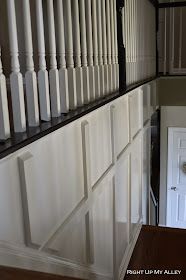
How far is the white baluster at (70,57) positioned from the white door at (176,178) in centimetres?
407

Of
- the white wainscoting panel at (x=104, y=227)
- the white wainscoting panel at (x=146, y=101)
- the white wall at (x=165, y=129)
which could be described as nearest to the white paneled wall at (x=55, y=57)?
the white wainscoting panel at (x=104, y=227)

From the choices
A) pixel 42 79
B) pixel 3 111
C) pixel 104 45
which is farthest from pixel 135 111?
pixel 3 111

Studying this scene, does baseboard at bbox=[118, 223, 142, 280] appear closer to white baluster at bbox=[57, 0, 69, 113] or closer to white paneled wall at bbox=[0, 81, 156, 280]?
white paneled wall at bbox=[0, 81, 156, 280]

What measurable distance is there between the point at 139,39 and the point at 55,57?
2.47 metres

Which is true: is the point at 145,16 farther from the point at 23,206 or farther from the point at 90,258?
the point at 23,206

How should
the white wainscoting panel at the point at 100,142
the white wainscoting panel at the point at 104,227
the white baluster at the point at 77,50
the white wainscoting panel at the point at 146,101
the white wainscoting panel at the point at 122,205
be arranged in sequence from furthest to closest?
the white wainscoting panel at the point at 146,101 < the white wainscoting panel at the point at 122,205 < the white wainscoting panel at the point at 104,227 < the white wainscoting panel at the point at 100,142 < the white baluster at the point at 77,50

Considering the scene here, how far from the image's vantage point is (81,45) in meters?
2.05

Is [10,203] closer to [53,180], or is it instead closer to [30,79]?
[53,180]

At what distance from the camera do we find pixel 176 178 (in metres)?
5.88

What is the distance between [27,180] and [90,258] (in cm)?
110

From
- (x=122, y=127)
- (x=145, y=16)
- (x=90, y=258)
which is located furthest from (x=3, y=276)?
(x=145, y=16)

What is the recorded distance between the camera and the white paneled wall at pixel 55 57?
4.43ft

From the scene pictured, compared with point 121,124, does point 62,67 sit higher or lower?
higher

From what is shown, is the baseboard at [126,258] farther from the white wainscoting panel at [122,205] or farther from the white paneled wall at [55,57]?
the white paneled wall at [55,57]
